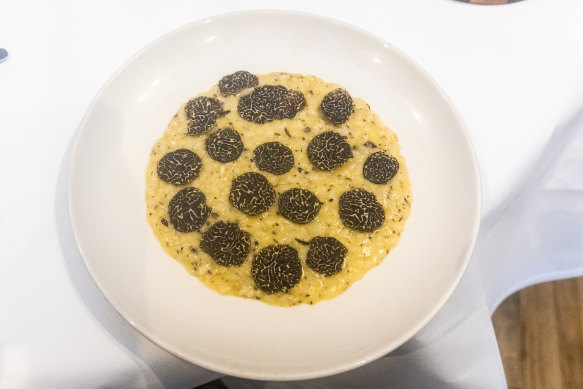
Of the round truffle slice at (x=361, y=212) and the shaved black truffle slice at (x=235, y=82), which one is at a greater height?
the shaved black truffle slice at (x=235, y=82)

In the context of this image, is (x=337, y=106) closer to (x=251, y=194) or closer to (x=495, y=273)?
(x=251, y=194)

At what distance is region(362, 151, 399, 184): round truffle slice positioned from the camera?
2.10 metres

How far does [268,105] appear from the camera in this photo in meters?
2.29

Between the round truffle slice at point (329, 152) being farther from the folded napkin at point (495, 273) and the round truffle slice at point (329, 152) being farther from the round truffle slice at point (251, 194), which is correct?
the folded napkin at point (495, 273)

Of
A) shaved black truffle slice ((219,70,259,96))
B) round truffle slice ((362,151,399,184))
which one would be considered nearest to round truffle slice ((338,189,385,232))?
round truffle slice ((362,151,399,184))

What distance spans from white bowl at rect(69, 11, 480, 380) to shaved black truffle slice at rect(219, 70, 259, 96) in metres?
0.12

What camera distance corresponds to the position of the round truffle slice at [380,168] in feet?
6.88

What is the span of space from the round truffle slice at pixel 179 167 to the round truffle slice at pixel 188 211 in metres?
0.10

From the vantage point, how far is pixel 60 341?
5.16 feet

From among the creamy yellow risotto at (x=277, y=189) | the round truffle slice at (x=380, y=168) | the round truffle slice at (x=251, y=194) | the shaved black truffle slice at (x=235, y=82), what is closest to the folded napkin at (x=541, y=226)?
the round truffle slice at (x=380, y=168)

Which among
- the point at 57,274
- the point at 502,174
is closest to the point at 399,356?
the point at 502,174

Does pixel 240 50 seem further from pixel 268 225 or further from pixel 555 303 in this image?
pixel 555 303

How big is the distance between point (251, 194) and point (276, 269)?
44 centimetres

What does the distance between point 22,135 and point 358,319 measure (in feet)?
7.03
